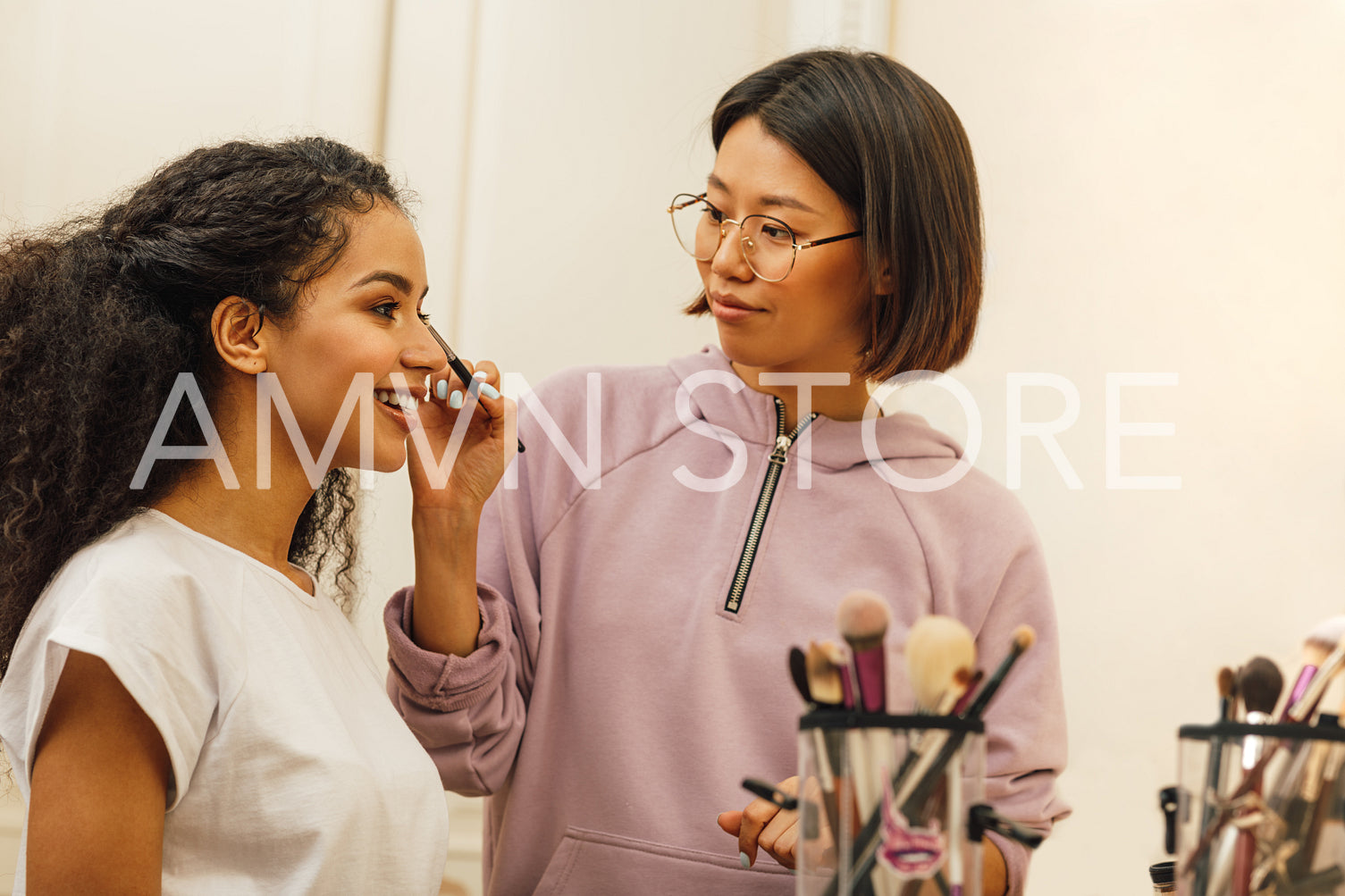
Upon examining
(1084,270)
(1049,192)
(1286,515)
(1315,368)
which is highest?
(1049,192)

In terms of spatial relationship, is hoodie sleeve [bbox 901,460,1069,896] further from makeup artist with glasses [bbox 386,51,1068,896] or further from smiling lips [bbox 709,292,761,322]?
smiling lips [bbox 709,292,761,322]

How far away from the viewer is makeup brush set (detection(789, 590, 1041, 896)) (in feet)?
1.90

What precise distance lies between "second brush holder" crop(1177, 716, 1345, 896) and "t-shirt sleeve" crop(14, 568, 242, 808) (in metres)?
0.59

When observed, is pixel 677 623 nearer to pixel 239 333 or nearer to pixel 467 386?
pixel 467 386

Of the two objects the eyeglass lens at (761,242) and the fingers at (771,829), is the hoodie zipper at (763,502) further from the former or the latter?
the fingers at (771,829)

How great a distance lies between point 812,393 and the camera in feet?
3.97

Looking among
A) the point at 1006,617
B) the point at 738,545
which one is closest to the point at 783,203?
the point at 738,545

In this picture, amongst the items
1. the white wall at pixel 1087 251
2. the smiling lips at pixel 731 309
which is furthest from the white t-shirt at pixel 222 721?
the white wall at pixel 1087 251

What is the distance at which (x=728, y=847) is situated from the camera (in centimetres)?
104

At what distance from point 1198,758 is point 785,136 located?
68cm

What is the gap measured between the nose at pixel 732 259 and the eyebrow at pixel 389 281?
0.28 m

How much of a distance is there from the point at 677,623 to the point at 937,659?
0.53 metres

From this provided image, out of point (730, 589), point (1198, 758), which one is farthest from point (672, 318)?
point (1198, 758)

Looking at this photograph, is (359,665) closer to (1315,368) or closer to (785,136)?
(785,136)
